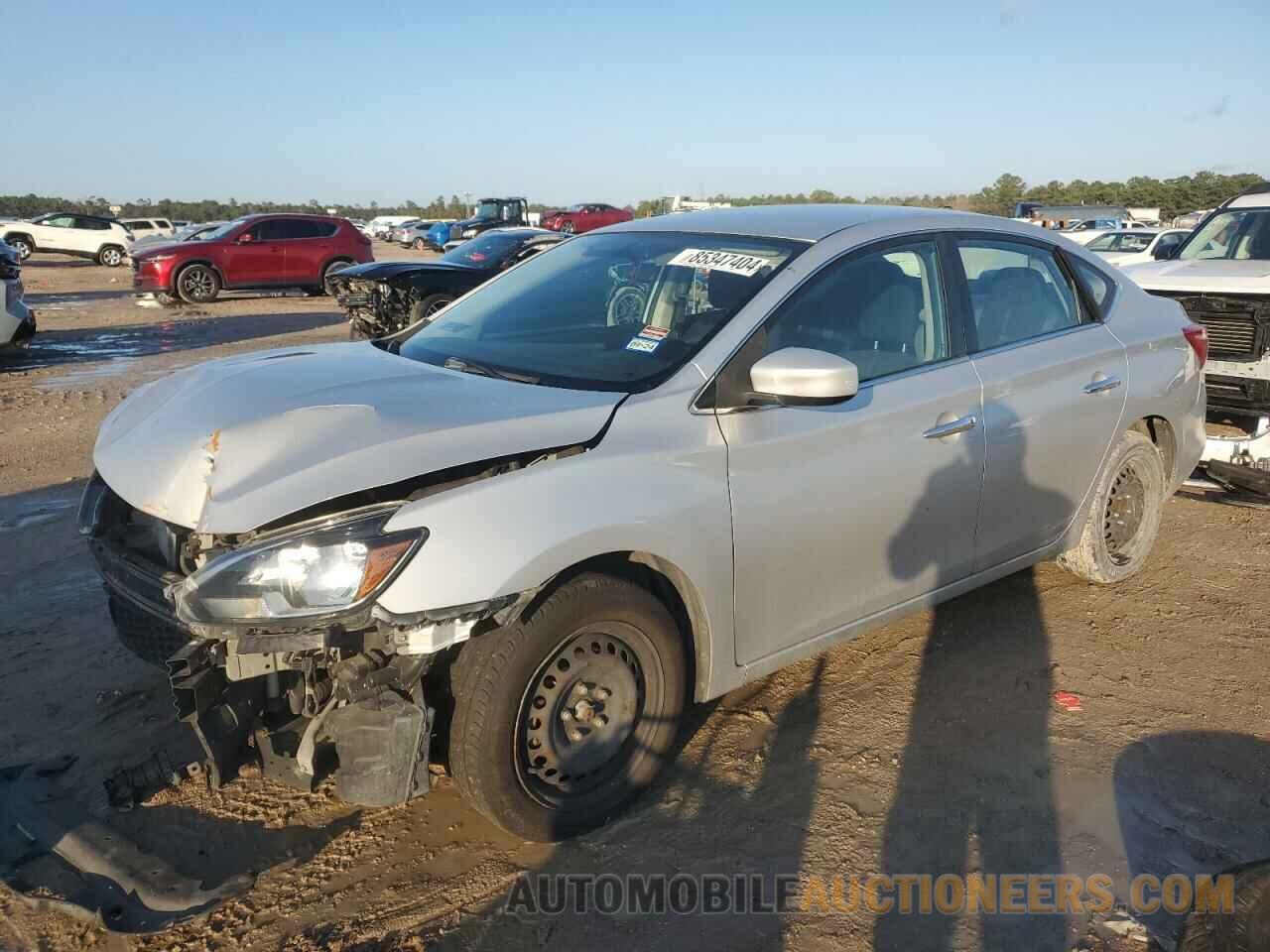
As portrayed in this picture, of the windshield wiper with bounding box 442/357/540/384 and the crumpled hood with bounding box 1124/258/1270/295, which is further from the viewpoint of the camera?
the crumpled hood with bounding box 1124/258/1270/295

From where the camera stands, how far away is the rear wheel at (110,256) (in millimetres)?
32281

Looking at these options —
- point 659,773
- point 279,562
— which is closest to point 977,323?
point 659,773

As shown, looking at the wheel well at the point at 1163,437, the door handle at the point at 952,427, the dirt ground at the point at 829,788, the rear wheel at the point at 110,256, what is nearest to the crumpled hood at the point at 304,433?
the dirt ground at the point at 829,788

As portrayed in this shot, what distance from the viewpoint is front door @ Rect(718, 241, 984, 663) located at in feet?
10.1

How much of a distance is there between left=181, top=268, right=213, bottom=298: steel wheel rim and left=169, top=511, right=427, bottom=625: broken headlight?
18.7 metres

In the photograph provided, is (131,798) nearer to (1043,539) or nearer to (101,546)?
(101,546)

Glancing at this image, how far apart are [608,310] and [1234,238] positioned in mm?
6737

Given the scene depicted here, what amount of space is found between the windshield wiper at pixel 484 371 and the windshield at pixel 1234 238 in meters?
6.88

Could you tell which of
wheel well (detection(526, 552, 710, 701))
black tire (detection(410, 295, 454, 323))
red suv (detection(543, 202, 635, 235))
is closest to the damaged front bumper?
black tire (detection(410, 295, 454, 323))

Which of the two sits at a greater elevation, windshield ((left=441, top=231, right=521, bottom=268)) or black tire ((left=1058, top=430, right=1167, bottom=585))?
windshield ((left=441, top=231, right=521, bottom=268))

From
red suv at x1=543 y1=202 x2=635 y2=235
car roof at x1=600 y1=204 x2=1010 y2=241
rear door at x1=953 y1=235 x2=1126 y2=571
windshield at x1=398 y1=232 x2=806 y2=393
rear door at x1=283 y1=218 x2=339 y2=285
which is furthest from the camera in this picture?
red suv at x1=543 y1=202 x2=635 y2=235

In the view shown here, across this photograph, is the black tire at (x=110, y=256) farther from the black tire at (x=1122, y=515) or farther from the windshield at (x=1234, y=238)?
the black tire at (x=1122, y=515)

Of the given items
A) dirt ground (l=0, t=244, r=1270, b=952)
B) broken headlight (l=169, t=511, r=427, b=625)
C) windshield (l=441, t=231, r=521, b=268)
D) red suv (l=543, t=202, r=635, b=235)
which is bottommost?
dirt ground (l=0, t=244, r=1270, b=952)

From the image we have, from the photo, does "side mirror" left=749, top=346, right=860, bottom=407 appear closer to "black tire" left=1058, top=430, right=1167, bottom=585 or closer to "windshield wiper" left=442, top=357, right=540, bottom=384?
"windshield wiper" left=442, top=357, right=540, bottom=384
